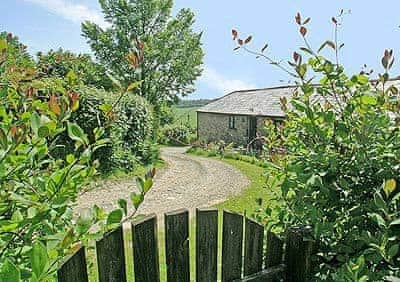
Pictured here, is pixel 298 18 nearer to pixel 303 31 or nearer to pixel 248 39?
pixel 303 31

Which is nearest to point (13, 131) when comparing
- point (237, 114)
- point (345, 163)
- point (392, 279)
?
point (345, 163)

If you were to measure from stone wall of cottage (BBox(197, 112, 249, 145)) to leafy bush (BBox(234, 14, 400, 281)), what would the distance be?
2207 cm

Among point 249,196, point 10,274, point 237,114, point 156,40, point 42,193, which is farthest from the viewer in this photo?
point 156,40

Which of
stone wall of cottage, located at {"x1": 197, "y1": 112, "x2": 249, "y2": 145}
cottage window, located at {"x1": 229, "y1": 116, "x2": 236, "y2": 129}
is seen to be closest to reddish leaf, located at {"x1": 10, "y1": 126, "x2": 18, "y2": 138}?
stone wall of cottage, located at {"x1": 197, "y1": 112, "x2": 249, "y2": 145}

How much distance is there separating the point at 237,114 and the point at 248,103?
1.35 m

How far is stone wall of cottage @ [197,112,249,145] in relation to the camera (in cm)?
2567

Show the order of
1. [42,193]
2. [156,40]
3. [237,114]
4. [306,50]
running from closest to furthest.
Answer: [42,193], [306,50], [237,114], [156,40]

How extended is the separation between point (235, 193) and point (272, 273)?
779cm

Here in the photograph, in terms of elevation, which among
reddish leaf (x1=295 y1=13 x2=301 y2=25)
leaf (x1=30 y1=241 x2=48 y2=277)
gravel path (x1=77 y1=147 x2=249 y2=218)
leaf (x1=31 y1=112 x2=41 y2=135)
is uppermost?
reddish leaf (x1=295 y1=13 x2=301 y2=25)

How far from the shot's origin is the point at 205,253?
1580 millimetres

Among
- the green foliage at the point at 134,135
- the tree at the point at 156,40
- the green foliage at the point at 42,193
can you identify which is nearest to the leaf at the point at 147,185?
the green foliage at the point at 42,193

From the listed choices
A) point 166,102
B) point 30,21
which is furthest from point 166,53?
point 30,21

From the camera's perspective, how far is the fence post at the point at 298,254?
5.44 ft

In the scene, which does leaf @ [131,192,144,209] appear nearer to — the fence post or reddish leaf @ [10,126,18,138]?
reddish leaf @ [10,126,18,138]
